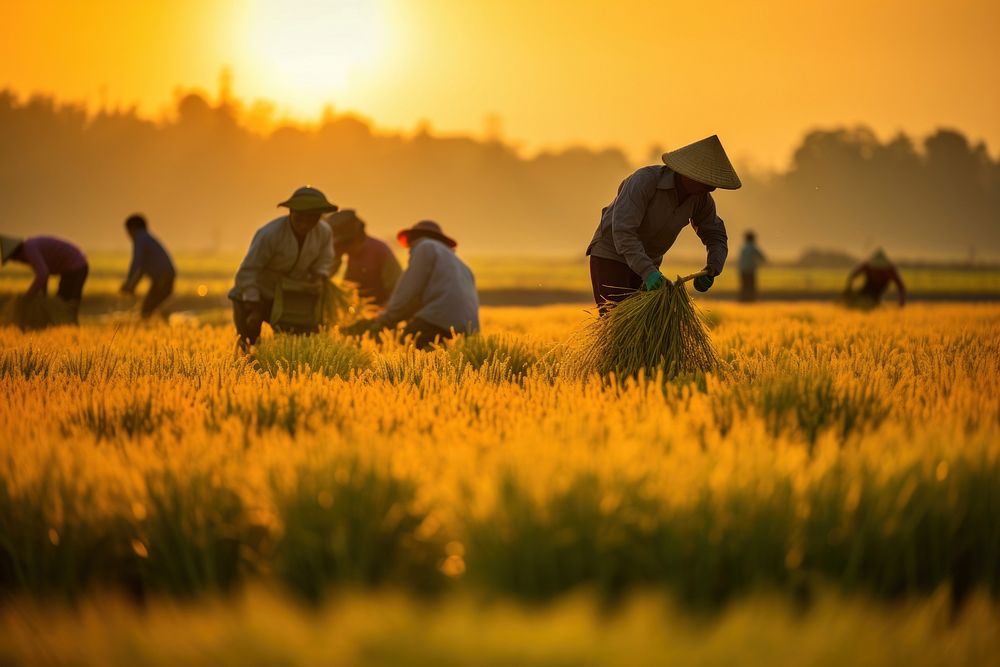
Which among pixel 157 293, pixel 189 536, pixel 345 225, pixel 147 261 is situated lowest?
pixel 189 536

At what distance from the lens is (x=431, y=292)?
8742 mm

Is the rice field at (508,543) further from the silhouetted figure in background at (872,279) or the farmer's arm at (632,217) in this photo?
the silhouetted figure in background at (872,279)

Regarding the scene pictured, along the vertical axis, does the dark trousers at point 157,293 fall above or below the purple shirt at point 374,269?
below

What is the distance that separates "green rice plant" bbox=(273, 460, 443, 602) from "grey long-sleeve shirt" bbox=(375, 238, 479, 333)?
5925 millimetres

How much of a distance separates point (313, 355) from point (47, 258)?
6861 millimetres

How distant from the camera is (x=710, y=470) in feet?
9.17

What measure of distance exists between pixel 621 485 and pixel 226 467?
115 cm

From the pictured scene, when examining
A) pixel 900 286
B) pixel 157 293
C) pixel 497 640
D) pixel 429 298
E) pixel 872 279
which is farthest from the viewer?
pixel 872 279

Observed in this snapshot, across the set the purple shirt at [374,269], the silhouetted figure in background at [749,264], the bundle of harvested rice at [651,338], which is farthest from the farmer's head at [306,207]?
the silhouetted figure in background at [749,264]

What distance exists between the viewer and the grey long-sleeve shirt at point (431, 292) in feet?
28.4

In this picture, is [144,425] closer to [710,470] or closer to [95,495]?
[95,495]

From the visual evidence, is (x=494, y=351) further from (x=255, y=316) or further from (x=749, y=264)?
(x=749, y=264)

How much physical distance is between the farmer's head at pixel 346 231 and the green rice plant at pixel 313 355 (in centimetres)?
282

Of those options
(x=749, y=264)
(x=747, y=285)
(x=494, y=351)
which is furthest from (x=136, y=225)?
(x=747, y=285)
